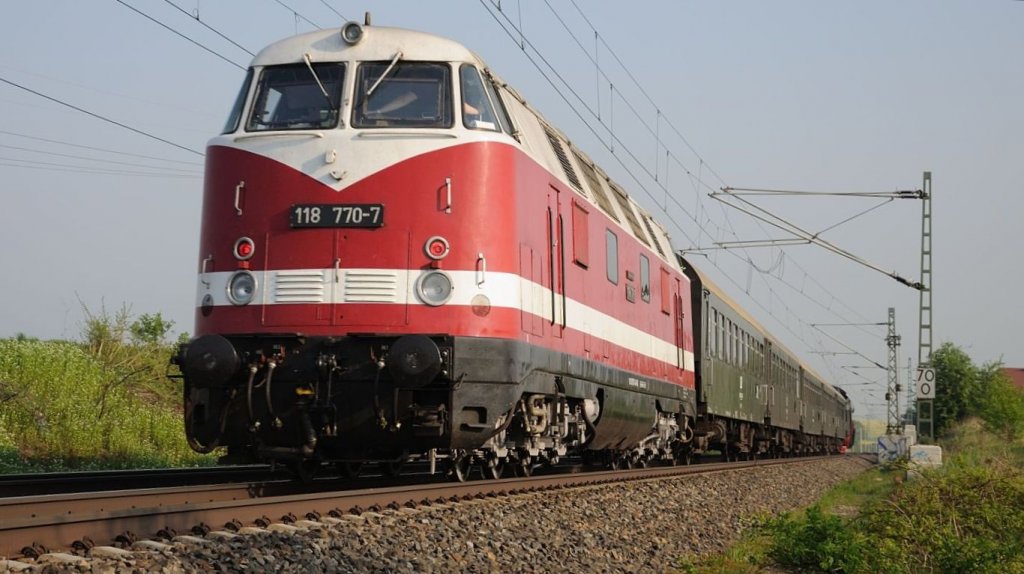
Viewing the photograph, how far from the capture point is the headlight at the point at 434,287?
922 centimetres

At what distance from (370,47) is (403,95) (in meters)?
0.55

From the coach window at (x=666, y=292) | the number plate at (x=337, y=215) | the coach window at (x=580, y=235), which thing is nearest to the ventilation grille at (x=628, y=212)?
the coach window at (x=666, y=292)

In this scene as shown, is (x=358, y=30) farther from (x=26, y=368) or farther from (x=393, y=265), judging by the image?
(x=26, y=368)

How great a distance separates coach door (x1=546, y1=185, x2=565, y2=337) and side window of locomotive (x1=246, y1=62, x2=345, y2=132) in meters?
2.52

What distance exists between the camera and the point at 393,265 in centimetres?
925

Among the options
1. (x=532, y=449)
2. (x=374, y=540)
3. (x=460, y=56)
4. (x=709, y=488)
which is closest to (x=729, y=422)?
(x=709, y=488)

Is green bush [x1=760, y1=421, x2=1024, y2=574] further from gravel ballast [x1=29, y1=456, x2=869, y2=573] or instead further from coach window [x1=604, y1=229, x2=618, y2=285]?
coach window [x1=604, y1=229, x2=618, y2=285]

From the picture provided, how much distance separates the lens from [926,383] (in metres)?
26.2

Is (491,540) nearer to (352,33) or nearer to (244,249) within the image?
(244,249)

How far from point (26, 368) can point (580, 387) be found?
389 inches

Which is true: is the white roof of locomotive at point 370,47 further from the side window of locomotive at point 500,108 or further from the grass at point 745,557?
the grass at point 745,557

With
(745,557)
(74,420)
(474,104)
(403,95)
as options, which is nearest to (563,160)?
(474,104)

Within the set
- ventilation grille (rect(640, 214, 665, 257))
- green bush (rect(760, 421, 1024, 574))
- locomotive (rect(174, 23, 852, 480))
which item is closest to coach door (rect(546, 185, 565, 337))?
locomotive (rect(174, 23, 852, 480))

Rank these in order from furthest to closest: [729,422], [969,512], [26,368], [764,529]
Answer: [729,422] < [26,368] < [969,512] < [764,529]
